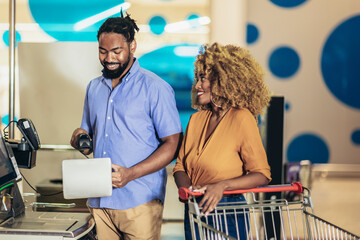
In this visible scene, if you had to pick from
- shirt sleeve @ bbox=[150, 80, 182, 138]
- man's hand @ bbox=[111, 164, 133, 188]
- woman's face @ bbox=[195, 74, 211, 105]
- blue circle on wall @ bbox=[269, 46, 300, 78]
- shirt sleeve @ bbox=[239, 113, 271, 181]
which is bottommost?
man's hand @ bbox=[111, 164, 133, 188]

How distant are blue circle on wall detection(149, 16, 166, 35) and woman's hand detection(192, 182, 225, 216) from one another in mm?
2940

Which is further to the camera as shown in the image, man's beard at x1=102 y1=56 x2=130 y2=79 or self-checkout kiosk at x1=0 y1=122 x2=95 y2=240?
man's beard at x1=102 y1=56 x2=130 y2=79

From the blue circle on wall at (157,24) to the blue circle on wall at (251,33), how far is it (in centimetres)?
119

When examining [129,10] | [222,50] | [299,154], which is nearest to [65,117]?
[129,10]

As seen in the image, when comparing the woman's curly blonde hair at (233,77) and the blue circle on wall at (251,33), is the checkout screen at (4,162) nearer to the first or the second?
the woman's curly blonde hair at (233,77)

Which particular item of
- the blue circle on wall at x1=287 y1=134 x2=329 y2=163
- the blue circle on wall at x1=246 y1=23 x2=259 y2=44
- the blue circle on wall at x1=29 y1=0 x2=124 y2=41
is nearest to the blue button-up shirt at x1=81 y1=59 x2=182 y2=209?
the blue circle on wall at x1=29 y1=0 x2=124 y2=41

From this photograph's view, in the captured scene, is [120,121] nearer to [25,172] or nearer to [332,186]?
[25,172]

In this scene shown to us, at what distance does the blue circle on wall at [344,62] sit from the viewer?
5.21m

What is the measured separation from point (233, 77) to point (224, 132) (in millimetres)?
209

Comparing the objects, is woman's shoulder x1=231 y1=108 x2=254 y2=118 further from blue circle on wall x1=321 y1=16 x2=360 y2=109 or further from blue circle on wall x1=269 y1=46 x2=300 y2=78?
blue circle on wall x1=321 y1=16 x2=360 y2=109

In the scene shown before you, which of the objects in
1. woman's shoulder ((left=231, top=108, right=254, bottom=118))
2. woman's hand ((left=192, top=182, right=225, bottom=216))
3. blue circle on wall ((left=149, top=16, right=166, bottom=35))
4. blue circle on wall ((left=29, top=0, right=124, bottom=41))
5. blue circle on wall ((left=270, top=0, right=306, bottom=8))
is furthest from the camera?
blue circle on wall ((left=270, top=0, right=306, bottom=8))

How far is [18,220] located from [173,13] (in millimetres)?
2909

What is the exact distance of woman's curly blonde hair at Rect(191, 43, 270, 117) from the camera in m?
1.80

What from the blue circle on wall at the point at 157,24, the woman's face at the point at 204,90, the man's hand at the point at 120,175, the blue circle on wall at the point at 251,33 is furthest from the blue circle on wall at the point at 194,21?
the man's hand at the point at 120,175
